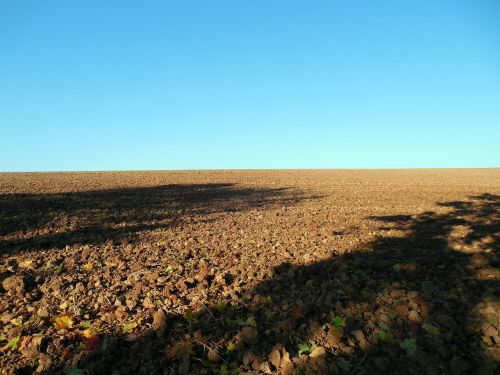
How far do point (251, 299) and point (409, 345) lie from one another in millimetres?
1666

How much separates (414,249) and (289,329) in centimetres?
336

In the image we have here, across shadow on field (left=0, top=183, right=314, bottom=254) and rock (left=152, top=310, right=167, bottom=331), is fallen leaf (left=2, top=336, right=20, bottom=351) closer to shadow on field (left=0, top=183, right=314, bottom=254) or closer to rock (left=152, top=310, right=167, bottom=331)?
rock (left=152, top=310, right=167, bottom=331)

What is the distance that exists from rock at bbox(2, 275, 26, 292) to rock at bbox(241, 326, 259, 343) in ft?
9.72

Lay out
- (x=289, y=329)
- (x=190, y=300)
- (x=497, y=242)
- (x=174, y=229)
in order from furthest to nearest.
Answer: (x=174, y=229) → (x=497, y=242) → (x=190, y=300) → (x=289, y=329)

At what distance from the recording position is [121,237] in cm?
731

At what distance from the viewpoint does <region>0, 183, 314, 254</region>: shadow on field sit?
23.4 ft

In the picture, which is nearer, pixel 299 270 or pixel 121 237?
pixel 299 270

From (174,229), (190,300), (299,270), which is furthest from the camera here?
(174,229)

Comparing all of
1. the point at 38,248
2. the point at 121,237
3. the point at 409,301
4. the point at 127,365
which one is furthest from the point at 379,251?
the point at 38,248

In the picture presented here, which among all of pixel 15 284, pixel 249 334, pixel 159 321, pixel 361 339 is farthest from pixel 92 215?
pixel 361 339

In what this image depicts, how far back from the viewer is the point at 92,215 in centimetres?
936

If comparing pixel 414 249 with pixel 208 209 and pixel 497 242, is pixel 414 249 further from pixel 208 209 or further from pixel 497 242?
pixel 208 209

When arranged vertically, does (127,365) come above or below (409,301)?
below

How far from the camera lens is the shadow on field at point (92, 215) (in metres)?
7.13
